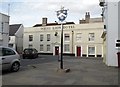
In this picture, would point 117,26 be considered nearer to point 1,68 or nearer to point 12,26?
point 1,68

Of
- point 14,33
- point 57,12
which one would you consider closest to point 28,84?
point 57,12

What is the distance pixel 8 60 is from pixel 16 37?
41.8 meters

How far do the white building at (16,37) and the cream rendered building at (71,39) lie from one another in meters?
2.53

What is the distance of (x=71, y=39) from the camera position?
159 ft

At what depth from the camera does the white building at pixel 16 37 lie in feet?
177

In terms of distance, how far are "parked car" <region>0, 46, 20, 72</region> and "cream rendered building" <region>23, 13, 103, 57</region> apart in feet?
104

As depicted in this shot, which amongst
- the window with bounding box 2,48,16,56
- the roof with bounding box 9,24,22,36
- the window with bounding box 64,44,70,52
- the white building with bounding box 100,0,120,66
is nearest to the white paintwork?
the white building with bounding box 100,0,120,66

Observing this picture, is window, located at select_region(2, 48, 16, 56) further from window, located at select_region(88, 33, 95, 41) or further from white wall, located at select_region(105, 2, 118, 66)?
window, located at select_region(88, 33, 95, 41)

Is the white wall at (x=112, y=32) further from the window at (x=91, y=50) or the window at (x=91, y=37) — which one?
the window at (x=91, y=37)

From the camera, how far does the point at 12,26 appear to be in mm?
58750

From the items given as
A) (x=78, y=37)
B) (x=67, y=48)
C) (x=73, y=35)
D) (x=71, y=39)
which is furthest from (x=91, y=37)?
(x=67, y=48)

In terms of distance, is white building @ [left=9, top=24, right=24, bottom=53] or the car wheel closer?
the car wheel

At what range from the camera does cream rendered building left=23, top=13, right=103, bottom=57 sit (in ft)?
151

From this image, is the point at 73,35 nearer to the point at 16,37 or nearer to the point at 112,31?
the point at 16,37
